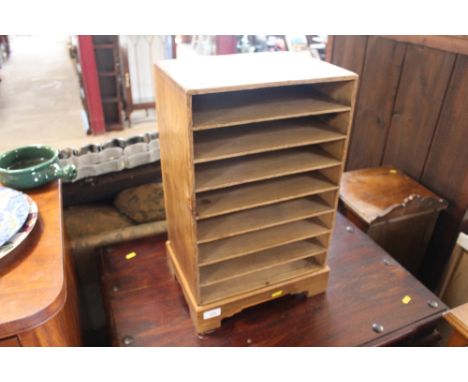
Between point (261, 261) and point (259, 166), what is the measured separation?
1.01 ft

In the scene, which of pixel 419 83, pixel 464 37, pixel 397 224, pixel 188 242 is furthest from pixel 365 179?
pixel 188 242

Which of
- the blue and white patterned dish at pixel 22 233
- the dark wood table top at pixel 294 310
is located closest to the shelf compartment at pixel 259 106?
the blue and white patterned dish at pixel 22 233

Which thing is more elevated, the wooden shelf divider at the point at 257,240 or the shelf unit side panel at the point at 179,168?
the shelf unit side panel at the point at 179,168

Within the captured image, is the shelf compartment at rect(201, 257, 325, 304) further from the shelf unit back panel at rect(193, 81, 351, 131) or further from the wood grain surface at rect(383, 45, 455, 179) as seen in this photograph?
the wood grain surface at rect(383, 45, 455, 179)

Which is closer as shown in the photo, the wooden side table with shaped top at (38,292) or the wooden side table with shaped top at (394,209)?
the wooden side table with shaped top at (38,292)

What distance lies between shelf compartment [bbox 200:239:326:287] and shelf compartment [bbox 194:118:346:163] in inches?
14.8

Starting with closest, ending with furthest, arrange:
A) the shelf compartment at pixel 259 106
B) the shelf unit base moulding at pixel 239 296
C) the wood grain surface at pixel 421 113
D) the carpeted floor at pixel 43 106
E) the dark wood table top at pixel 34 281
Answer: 1. the dark wood table top at pixel 34 281
2. the shelf compartment at pixel 259 106
3. the shelf unit base moulding at pixel 239 296
4. the wood grain surface at pixel 421 113
5. the carpeted floor at pixel 43 106

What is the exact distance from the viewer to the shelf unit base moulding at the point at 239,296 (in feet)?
3.61

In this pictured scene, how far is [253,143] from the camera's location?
945mm

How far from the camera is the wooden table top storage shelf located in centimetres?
90

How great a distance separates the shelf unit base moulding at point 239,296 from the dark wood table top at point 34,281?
15.0 inches

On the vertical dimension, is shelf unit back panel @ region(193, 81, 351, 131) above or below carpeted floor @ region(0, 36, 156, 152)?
above

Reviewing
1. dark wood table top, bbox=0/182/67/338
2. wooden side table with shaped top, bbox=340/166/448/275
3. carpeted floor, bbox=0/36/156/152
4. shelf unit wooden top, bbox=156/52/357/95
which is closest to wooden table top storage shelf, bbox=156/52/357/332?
shelf unit wooden top, bbox=156/52/357/95

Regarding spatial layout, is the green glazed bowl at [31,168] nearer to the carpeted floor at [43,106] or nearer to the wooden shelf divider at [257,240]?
the wooden shelf divider at [257,240]
